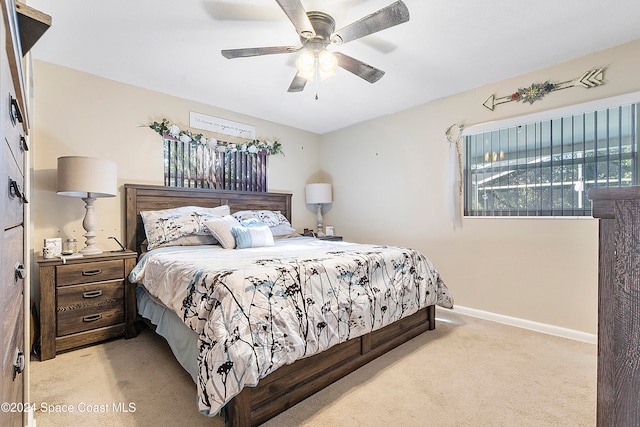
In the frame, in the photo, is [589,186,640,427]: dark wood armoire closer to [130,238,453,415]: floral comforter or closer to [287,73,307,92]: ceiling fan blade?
[130,238,453,415]: floral comforter

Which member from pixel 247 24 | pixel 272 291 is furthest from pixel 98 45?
pixel 272 291

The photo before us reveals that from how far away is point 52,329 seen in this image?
2285 mm

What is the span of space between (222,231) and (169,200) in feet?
2.80

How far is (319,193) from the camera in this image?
4469 mm

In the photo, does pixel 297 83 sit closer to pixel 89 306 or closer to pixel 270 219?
pixel 270 219

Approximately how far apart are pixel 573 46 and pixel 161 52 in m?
3.36

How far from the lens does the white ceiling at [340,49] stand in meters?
1.99

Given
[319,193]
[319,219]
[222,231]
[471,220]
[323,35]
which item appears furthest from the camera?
[319,219]

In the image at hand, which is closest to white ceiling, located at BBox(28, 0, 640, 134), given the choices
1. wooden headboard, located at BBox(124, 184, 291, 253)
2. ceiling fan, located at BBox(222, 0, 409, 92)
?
ceiling fan, located at BBox(222, 0, 409, 92)

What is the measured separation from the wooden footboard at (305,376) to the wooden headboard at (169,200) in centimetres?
223

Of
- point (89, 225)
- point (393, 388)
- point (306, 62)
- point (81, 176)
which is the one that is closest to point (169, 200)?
point (89, 225)

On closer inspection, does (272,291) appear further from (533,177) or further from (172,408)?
(533,177)

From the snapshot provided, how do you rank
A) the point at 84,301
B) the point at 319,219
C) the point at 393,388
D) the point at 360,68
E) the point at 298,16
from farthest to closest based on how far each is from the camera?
the point at 319,219
the point at 84,301
the point at 360,68
the point at 393,388
the point at 298,16

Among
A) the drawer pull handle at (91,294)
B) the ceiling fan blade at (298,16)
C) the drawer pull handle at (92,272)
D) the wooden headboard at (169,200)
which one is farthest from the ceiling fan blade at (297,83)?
the drawer pull handle at (91,294)
